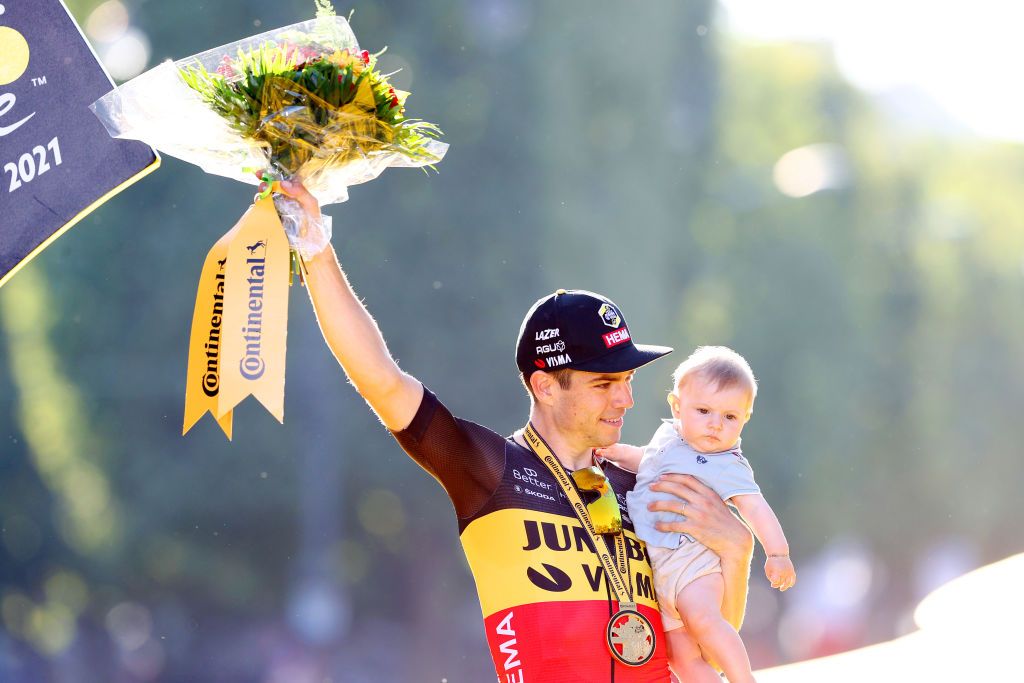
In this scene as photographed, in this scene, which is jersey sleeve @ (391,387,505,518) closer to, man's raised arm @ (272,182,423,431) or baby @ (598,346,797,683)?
man's raised arm @ (272,182,423,431)

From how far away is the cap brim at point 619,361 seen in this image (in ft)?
13.7

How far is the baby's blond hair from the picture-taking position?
14.6ft

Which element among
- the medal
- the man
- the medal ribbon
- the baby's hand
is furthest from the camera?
the baby's hand

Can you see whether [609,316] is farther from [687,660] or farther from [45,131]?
[45,131]

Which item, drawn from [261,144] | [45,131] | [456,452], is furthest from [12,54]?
[456,452]

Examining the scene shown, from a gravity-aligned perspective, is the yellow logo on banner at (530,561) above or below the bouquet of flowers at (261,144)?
below

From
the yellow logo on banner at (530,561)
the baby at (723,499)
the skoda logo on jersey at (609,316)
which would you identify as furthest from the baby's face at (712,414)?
the yellow logo on banner at (530,561)

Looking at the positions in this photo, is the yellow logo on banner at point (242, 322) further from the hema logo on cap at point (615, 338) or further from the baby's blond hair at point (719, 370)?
the baby's blond hair at point (719, 370)

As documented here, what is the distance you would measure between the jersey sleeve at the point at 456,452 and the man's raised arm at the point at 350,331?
9 centimetres

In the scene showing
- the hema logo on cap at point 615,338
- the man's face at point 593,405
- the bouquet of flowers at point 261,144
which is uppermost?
the bouquet of flowers at point 261,144

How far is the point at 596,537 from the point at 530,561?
0.89ft

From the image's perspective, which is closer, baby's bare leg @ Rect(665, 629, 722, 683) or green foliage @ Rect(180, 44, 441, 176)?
green foliage @ Rect(180, 44, 441, 176)

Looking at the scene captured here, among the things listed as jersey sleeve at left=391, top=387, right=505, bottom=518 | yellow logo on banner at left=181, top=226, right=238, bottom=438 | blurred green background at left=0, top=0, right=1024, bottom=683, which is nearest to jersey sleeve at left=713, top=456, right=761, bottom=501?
jersey sleeve at left=391, top=387, right=505, bottom=518

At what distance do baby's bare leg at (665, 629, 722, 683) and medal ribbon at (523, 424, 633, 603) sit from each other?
0.30 metres
